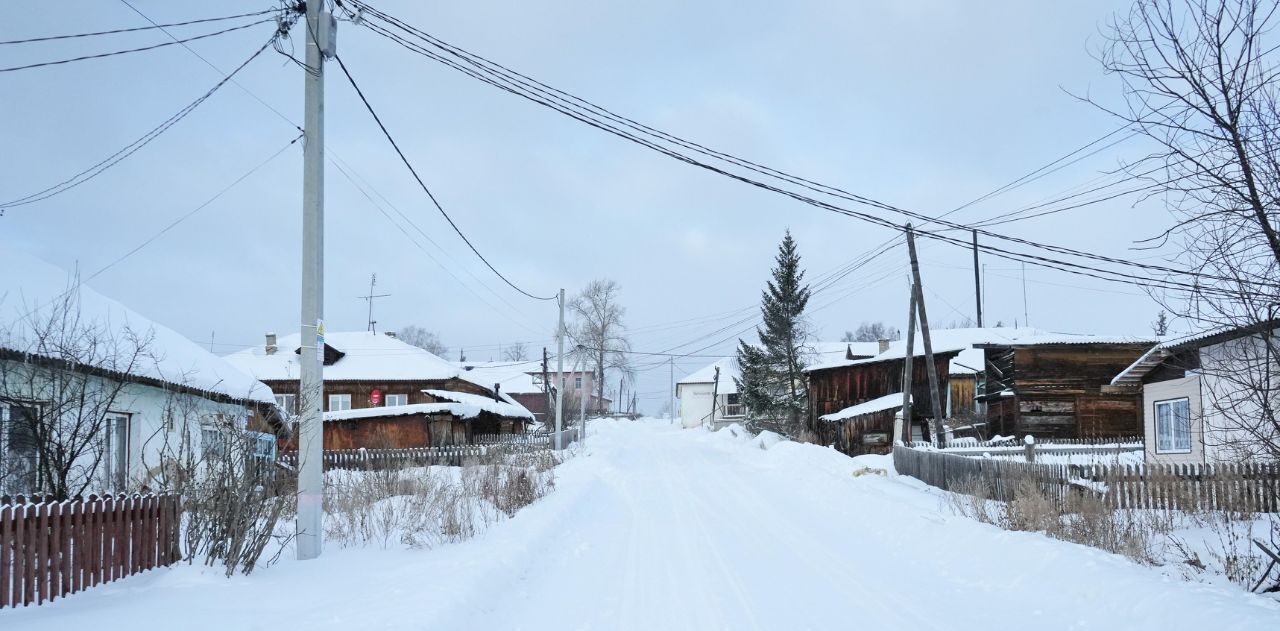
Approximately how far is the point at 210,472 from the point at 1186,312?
9679mm

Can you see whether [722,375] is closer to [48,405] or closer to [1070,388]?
[1070,388]

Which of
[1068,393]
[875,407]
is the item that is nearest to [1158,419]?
[1068,393]

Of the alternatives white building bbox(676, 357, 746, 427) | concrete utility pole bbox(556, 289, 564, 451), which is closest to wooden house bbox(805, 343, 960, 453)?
concrete utility pole bbox(556, 289, 564, 451)

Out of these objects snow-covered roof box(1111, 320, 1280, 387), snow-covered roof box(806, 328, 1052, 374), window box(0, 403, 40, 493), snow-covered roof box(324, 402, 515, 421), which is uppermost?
snow-covered roof box(806, 328, 1052, 374)

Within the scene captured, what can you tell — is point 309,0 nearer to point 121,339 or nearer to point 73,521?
point 73,521

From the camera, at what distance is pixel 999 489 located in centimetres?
1583

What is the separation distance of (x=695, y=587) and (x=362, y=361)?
133 ft

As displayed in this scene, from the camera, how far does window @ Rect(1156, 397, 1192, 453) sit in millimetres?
19359

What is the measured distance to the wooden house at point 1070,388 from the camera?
1204 inches

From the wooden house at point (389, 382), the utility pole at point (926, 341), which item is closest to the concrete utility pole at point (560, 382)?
the wooden house at point (389, 382)

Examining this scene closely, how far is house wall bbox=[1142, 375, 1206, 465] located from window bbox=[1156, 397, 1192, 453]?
0.39 feet

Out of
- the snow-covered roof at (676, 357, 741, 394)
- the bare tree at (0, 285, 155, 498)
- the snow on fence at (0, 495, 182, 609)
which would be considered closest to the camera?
the snow on fence at (0, 495, 182, 609)

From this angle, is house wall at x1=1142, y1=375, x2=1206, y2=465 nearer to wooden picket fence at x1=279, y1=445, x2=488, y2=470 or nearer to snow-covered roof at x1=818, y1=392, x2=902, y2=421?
snow-covered roof at x1=818, y1=392, x2=902, y2=421

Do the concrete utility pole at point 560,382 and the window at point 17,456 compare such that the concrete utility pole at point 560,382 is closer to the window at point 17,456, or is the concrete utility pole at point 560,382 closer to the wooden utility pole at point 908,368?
the wooden utility pole at point 908,368
